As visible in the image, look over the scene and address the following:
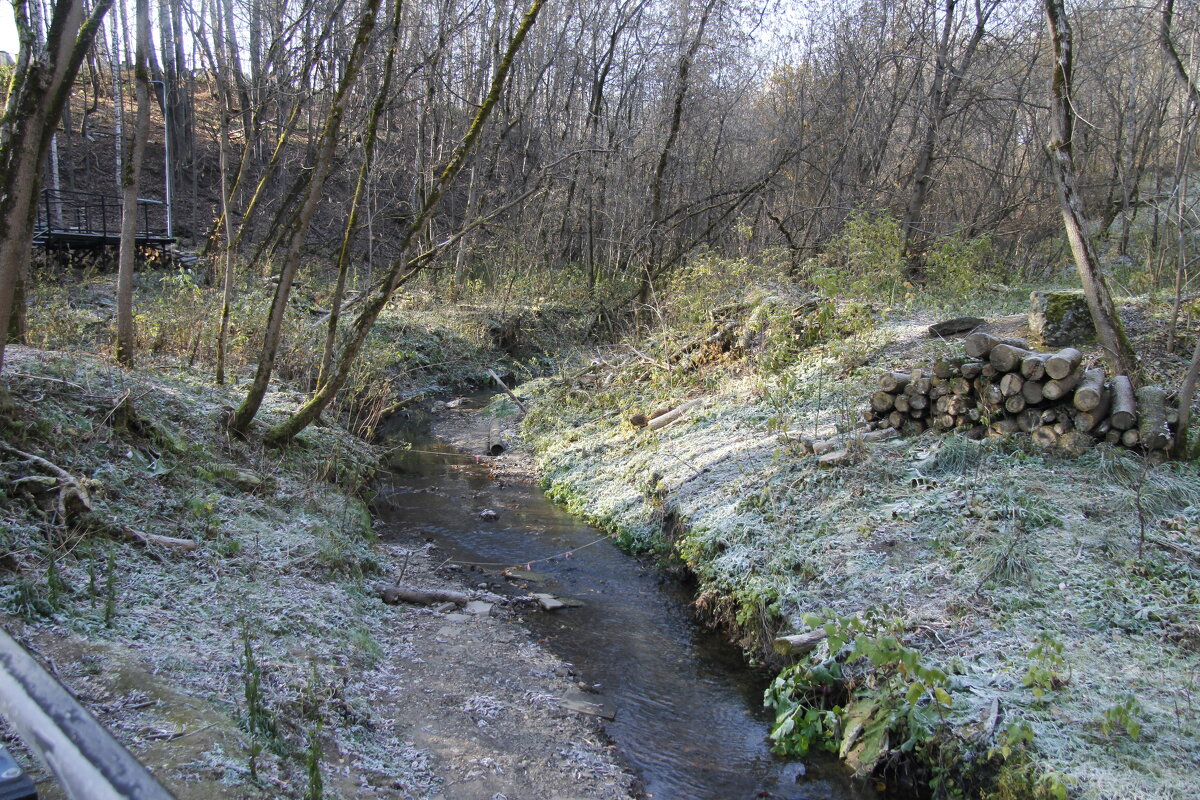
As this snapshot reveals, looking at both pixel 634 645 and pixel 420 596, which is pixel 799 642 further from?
pixel 420 596

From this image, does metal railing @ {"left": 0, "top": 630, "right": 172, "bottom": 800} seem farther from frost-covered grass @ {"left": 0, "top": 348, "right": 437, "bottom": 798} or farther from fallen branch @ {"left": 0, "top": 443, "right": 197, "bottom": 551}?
fallen branch @ {"left": 0, "top": 443, "right": 197, "bottom": 551}

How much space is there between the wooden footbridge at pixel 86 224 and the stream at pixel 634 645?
1039 cm

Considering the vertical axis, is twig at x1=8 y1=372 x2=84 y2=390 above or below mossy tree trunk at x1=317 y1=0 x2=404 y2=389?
below

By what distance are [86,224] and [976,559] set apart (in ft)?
61.4

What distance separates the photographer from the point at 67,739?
0.96 meters

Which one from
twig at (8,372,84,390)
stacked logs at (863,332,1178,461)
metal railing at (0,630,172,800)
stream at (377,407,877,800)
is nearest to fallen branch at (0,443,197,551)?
twig at (8,372,84,390)

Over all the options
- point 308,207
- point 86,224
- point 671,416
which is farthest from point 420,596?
point 86,224

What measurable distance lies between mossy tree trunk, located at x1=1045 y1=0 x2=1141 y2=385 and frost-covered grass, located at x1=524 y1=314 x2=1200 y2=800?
4.21 ft

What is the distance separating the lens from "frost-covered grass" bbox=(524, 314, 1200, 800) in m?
3.88

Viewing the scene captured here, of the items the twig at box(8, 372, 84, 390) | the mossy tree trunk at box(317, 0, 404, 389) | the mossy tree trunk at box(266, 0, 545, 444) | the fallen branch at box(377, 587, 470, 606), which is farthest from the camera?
the mossy tree trunk at box(266, 0, 545, 444)

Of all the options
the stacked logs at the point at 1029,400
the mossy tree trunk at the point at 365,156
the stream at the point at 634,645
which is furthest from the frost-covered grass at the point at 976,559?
the mossy tree trunk at the point at 365,156

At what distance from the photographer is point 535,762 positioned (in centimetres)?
415

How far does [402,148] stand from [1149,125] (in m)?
18.8

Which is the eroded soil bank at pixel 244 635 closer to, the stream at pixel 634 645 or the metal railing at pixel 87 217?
the stream at pixel 634 645
